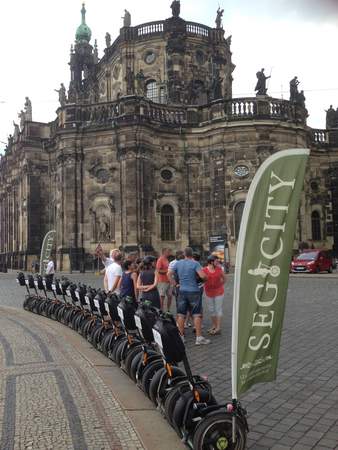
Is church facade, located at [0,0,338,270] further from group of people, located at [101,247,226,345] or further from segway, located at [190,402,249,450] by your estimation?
segway, located at [190,402,249,450]

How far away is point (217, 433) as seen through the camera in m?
4.05

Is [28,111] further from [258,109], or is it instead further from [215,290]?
[215,290]

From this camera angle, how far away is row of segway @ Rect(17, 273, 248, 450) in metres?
4.06

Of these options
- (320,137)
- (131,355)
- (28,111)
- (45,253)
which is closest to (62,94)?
(28,111)

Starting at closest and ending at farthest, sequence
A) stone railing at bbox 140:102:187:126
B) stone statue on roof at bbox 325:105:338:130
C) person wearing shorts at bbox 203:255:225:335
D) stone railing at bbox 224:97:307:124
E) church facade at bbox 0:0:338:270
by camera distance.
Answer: person wearing shorts at bbox 203:255:225:335 < church facade at bbox 0:0:338:270 < stone railing at bbox 224:97:307:124 < stone railing at bbox 140:102:187:126 < stone statue on roof at bbox 325:105:338:130

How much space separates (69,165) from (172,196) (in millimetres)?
7188

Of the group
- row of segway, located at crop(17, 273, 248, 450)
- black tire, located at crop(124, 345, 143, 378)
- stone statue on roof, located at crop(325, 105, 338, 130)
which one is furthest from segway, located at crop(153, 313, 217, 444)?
stone statue on roof, located at crop(325, 105, 338, 130)

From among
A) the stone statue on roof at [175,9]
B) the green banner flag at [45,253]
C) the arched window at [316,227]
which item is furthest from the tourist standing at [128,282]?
the stone statue on roof at [175,9]

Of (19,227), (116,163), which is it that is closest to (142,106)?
(116,163)

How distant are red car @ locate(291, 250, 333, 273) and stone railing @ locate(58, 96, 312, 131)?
9.66 metres

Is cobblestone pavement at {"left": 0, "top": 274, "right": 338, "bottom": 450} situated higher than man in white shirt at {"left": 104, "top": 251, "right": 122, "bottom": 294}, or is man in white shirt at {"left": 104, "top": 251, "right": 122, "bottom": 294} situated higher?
man in white shirt at {"left": 104, "top": 251, "right": 122, "bottom": 294}

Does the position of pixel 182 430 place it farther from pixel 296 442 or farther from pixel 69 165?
pixel 69 165

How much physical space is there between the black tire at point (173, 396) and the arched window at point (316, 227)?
34208mm

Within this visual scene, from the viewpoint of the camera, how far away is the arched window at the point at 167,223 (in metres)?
33.8
